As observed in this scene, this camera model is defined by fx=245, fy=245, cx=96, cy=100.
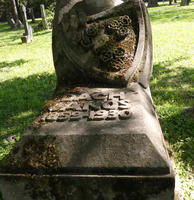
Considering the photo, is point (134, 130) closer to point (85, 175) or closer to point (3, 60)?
point (85, 175)

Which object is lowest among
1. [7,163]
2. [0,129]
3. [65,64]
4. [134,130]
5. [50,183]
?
[0,129]

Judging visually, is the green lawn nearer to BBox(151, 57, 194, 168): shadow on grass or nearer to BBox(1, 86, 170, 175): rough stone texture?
BBox(151, 57, 194, 168): shadow on grass

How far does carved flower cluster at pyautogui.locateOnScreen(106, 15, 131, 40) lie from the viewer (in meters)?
3.03

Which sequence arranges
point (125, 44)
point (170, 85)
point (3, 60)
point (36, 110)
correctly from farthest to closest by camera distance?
1. point (3, 60)
2. point (170, 85)
3. point (36, 110)
4. point (125, 44)

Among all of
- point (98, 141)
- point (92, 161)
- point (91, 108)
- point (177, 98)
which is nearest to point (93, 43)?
point (91, 108)

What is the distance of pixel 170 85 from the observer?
4.97 metres

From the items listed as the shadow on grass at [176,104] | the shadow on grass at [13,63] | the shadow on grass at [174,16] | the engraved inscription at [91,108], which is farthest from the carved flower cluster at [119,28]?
the shadow on grass at [174,16]

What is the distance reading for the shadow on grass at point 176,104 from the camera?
317 cm

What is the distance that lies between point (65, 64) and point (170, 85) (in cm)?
262

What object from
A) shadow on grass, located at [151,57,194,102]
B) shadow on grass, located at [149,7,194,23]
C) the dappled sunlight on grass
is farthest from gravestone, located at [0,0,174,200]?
shadow on grass, located at [149,7,194,23]

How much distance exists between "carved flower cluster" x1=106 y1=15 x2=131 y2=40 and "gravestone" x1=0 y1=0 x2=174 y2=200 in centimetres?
1

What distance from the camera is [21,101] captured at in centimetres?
489

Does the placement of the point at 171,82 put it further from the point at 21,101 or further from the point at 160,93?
the point at 21,101

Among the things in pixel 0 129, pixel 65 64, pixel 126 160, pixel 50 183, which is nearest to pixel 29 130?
pixel 50 183
